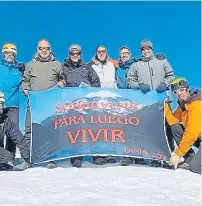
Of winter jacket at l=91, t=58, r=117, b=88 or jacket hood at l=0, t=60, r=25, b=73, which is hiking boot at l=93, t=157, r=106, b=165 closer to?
winter jacket at l=91, t=58, r=117, b=88

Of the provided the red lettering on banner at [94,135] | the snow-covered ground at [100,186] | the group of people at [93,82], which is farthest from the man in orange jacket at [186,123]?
the red lettering on banner at [94,135]

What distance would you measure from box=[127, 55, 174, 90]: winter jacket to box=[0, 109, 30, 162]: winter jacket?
2.27m

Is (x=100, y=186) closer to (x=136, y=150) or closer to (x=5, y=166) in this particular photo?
(x=136, y=150)

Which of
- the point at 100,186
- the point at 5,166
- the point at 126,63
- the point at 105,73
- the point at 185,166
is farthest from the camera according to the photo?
the point at 126,63

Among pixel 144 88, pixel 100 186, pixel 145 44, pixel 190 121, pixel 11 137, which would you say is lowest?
pixel 100 186

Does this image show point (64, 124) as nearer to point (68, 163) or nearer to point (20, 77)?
point (68, 163)

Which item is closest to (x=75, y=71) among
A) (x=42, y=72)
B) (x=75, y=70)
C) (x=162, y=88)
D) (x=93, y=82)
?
(x=75, y=70)

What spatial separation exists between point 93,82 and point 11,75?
1457mm

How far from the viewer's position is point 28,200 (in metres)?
4.93

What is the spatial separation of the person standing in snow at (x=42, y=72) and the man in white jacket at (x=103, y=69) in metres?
0.82

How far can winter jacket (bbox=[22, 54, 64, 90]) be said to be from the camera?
7.69 m

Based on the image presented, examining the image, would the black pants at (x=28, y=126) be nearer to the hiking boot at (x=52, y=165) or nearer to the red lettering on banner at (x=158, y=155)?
the hiking boot at (x=52, y=165)

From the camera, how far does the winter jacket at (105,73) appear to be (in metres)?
8.24

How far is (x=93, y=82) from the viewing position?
785 centimetres
